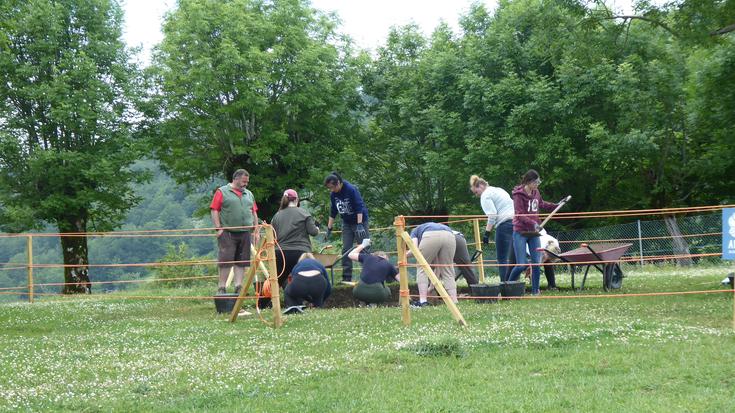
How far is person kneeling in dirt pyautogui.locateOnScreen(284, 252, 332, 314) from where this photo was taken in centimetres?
1133

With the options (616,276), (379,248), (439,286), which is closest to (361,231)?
(439,286)

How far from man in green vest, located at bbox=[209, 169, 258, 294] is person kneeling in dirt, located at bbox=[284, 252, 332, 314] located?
1.00 m

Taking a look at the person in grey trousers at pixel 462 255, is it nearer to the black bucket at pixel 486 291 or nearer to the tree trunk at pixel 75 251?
the black bucket at pixel 486 291

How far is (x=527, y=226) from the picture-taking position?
1201cm

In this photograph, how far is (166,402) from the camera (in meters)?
6.00

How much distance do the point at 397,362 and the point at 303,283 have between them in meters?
4.43

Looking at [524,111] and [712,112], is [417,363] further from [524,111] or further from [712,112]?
[524,111]

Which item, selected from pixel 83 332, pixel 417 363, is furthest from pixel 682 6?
pixel 83 332

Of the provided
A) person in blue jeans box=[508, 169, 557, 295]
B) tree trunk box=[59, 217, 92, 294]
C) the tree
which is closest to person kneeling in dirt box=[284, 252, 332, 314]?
person in blue jeans box=[508, 169, 557, 295]

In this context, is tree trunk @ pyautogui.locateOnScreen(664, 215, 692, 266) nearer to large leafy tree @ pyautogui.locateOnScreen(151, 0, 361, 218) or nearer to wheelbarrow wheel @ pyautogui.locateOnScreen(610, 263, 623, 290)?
wheelbarrow wheel @ pyautogui.locateOnScreen(610, 263, 623, 290)

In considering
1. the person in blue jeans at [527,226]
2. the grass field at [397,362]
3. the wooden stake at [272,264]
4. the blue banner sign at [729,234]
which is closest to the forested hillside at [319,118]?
the person in blue jeans at [527,226]

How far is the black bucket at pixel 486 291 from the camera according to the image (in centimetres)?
1131

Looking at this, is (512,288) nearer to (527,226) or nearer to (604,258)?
(527,226)

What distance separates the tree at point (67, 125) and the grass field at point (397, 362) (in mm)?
17426
